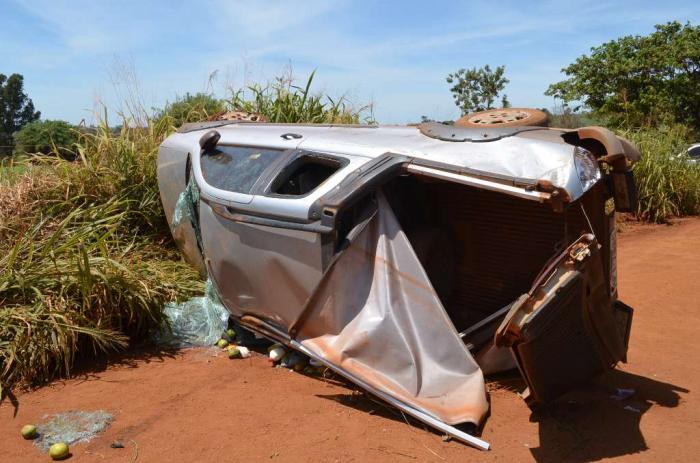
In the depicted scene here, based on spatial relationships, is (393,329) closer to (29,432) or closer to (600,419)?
(600,419)

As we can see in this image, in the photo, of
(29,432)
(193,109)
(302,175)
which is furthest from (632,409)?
(193,109)

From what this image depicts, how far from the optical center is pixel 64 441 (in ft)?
12.3

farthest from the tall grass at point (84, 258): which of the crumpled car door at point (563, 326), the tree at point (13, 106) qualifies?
the tree at point (13, 106)

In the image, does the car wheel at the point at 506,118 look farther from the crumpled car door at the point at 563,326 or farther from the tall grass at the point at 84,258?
the tall grass at the point at 84,258

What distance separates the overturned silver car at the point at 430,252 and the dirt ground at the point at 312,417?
0.19 meters

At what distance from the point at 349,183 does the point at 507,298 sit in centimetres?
138

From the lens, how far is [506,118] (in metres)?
4.54

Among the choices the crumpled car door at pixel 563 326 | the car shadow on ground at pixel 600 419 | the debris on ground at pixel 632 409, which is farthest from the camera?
the debris on ground at pixel 632 409

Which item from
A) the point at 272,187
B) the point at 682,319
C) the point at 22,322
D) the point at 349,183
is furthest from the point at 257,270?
the point at 682,319

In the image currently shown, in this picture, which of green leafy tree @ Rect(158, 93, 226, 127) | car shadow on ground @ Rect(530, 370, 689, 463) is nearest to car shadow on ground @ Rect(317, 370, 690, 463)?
car shadow on ground @ Rect(530, 370, 689, 463)

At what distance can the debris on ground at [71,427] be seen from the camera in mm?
3766

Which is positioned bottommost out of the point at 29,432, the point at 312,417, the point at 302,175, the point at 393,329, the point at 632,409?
the point at 632,409

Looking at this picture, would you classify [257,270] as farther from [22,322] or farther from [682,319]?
[682,319]

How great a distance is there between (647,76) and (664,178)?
8.85m
